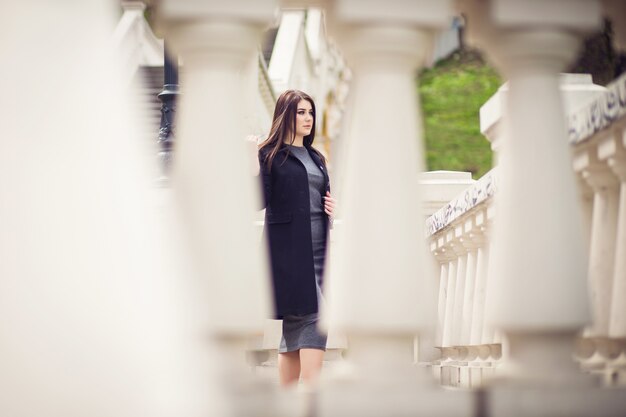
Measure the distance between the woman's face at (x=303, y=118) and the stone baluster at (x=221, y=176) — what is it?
257cm

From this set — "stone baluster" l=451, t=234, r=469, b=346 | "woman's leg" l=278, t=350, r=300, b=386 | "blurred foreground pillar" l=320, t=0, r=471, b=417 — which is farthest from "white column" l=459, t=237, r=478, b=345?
"blurred foreground pillar" l=320, t=0, r=471, b=417

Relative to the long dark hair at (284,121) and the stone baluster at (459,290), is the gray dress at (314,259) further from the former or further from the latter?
the stone baluster at (459,290)

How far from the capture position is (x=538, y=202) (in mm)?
3133

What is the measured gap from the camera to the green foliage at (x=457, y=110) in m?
34.9

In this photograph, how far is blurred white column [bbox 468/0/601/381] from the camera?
3098 mm

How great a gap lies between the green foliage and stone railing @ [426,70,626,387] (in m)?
26.8

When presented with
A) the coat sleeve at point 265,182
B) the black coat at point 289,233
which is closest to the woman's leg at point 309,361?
the black coat at point 289,233

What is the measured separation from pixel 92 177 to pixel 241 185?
0.46m

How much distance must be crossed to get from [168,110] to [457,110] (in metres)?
31.1

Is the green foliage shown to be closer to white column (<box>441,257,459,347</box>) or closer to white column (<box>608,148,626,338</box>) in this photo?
white column (<box>441,257,459,347</box>)

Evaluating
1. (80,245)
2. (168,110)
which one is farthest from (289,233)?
(168,110)

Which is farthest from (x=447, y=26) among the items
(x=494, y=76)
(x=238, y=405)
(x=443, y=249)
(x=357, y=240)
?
(x=494, y=76)

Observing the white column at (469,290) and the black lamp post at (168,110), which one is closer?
the white column at (469,290)

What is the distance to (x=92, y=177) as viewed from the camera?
2.70 m
